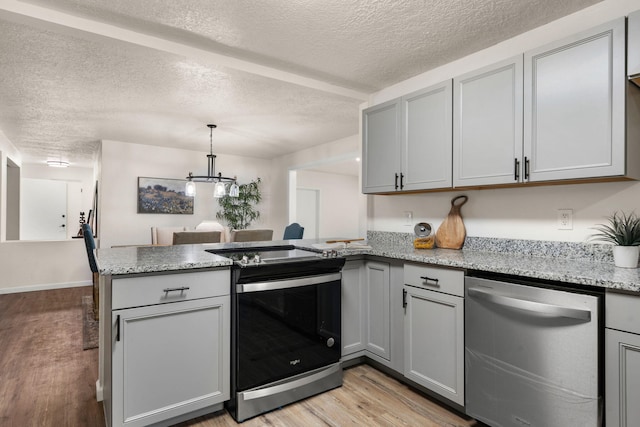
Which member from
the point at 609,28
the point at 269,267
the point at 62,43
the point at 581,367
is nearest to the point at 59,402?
the point at 269,267

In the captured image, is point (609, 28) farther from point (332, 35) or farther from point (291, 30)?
point (291, 30)

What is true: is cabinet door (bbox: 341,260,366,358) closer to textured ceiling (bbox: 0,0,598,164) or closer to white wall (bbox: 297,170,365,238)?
textured ceiling (bbox: 0,0,598,164)

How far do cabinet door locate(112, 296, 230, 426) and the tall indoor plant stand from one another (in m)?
4.57

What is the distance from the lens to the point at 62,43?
2334mm

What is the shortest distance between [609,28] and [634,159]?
617 millimetres

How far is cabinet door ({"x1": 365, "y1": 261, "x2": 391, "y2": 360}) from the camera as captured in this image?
2.30 metres

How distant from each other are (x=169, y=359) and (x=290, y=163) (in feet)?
16.6

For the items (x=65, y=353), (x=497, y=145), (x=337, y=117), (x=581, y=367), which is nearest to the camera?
(x=581, y=367)

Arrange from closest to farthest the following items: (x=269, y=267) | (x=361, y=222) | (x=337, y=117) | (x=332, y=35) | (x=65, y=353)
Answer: (x=269, y=267)
(x=332, y=35)
(x=65, y=353)
(x=361, y=222)
(x=337, y=117)

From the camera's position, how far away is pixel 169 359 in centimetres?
170

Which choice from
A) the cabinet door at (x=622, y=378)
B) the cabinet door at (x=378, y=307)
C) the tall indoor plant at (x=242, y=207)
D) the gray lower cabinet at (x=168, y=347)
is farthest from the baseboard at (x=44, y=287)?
the cabinet door at (x=622, y=378)

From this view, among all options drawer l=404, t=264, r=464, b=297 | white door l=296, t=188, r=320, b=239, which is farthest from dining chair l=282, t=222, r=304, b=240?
white door l=296, t=188, r=320, b=239

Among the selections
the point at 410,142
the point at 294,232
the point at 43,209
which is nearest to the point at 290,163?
the point at 294,232

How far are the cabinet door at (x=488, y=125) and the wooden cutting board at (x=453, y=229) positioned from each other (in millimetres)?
339
